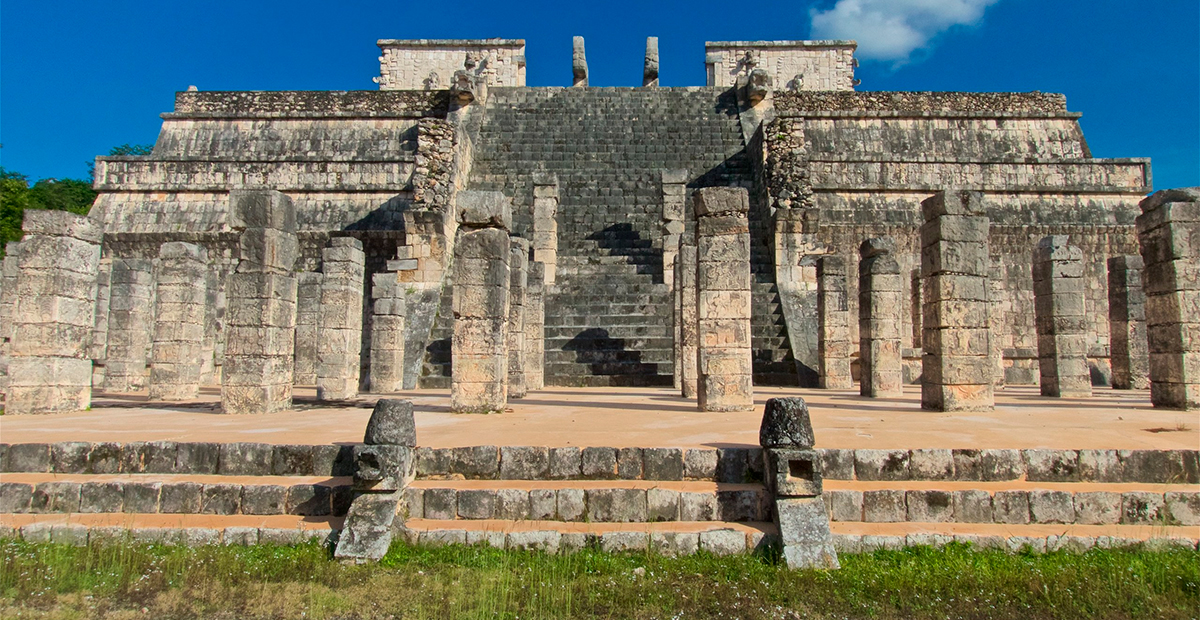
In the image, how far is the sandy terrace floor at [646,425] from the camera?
6918mm

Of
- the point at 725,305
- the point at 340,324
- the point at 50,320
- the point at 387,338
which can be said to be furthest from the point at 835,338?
the point at 50,320

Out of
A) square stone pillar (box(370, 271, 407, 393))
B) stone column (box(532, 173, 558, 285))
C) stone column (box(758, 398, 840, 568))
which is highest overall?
stone column (box(532, 173, 558, 285))

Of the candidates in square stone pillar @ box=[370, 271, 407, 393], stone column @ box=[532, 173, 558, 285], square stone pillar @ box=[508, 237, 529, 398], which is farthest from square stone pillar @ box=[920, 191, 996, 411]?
square stone pillar @ box=[370, 271, 407, 393]

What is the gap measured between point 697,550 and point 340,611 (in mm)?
2641

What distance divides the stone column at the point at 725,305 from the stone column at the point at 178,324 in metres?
9.92

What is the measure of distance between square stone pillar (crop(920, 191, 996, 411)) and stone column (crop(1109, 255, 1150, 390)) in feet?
24.4

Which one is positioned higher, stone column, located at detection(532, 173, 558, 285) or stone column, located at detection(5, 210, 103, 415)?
stone column, located at detection(532, 173, 558, 285)

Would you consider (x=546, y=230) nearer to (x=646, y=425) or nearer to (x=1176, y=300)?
(x=646, y=425)

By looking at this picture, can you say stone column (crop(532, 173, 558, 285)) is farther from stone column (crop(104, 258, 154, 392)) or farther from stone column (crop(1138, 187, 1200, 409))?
stone column (crop(1138, 187, 1200, 409))

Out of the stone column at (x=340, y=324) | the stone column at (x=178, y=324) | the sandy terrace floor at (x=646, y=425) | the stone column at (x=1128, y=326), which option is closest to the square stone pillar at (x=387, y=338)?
the stone column at (x=340, y=324)

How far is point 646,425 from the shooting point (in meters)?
8.21

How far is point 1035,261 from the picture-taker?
1473 cm

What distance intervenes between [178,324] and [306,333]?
4326 millimetres

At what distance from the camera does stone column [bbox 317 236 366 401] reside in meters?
12.3
